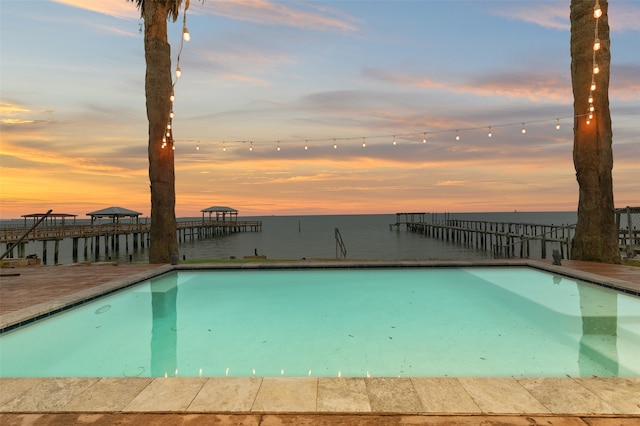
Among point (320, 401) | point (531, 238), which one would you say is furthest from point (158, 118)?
point (531, 238)

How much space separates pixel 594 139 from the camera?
1045cm

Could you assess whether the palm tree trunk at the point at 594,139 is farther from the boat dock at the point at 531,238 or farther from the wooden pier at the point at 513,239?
the wooden pier at the point at 513,239

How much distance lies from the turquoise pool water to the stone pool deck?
2.60 feet

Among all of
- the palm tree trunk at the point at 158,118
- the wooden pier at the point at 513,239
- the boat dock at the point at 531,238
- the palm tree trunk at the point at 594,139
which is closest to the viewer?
the palm tree trunk at the point at 594,139

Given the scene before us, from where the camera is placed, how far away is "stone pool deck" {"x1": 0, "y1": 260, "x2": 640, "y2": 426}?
243cm

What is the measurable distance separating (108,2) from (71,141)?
10157mm

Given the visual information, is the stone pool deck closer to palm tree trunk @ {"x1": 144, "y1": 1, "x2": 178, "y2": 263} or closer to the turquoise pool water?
the turquoise pool water

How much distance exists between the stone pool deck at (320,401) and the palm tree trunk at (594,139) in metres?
9.26

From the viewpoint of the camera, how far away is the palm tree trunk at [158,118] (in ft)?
36.0

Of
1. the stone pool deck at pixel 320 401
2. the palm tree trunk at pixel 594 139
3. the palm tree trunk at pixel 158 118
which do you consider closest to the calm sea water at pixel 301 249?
the palm tree trunk at pixel 594 139

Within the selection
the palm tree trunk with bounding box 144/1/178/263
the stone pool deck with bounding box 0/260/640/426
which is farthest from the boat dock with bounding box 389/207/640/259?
the palm tree trunk with bounding box 144/1/178/263

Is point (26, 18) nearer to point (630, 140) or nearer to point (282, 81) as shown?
point (282, 81)

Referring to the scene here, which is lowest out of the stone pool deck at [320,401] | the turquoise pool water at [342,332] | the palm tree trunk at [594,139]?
the turquoise pool water at [342,332]

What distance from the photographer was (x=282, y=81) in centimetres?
1686
